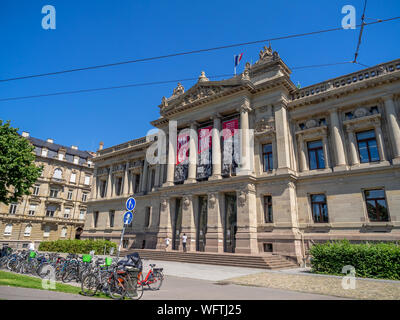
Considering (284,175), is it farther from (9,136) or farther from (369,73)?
(9,136)

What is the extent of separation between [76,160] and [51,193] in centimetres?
838

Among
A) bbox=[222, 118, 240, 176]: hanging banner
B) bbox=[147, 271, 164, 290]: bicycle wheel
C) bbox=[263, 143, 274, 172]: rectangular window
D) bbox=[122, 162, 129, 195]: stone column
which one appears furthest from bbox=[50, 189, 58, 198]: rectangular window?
bbox=[147, 271, 164, 290]: bicycle wheel

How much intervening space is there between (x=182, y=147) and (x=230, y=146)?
633 cm

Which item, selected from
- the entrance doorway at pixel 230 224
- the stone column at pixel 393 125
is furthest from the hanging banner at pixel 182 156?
the stone column at pixel 393 125

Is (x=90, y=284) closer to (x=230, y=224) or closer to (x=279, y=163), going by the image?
(x=230, y=224)

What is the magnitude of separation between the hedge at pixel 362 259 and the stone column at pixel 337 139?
26.1 feet

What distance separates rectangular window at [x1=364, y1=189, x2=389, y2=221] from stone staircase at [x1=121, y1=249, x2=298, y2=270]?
269 inches

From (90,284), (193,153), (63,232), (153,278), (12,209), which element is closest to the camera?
(90,284)

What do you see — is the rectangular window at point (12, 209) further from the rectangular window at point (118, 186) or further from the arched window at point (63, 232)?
the rectangular window at point (118, 186)

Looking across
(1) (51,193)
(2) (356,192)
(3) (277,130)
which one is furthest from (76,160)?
(2) (356,192)

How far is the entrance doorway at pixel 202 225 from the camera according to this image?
2592cm

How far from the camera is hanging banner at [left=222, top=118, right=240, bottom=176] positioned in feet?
83.2

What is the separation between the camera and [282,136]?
2381cm

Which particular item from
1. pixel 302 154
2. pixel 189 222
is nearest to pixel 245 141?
pixel 302 154
